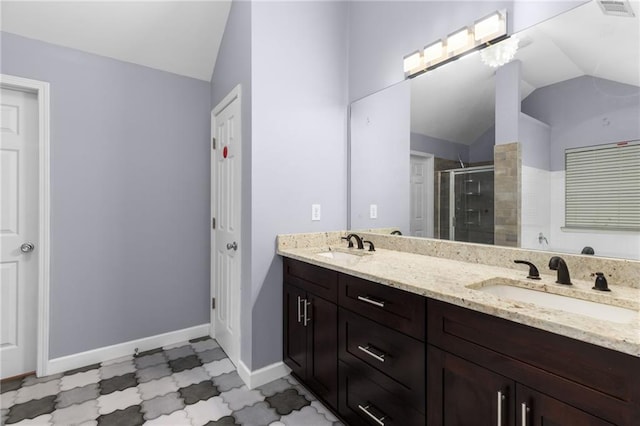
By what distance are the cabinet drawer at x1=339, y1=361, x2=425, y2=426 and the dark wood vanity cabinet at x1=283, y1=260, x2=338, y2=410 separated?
0.08 metres

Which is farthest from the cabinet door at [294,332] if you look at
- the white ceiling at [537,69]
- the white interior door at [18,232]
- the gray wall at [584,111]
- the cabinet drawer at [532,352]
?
the white interior door at [18,232]

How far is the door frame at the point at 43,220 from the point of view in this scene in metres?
2.11

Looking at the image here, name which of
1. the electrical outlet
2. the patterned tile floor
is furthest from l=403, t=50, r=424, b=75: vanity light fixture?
the patterned tile floor

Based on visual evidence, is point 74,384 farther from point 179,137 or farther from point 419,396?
point 419,396

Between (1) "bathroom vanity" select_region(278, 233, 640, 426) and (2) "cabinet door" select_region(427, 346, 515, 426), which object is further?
(2) "cabinet door" select_region(427, 346, 515, 426)

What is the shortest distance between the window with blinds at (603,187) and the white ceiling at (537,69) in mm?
278

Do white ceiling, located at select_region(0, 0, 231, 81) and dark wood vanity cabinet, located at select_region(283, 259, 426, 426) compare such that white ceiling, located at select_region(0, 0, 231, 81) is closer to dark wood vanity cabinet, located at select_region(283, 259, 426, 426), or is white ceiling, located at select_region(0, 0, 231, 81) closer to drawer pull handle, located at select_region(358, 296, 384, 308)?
dark wood vanity cabinet, located at select_region(283, 259, 426, 426)

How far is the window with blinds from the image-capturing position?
1188 millimetres

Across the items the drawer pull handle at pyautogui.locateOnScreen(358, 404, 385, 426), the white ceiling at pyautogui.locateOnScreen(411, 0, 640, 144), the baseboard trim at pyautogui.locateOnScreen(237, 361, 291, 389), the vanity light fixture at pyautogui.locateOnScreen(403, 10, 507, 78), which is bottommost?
the baseboard trim at pyautogui.locateOnScreen(237, 361, 291, 389)

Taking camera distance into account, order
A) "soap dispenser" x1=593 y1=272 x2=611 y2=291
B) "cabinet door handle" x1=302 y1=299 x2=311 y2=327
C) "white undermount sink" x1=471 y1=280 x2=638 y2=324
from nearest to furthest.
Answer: "white undermount sink" x1=471 y1=280 x2=638 y2=324 → "soap dispenser" x1=593 y1=272 x2=611 y2=291 → "cabinet door handle" x1=302 y1=299 x2=311 y2=327

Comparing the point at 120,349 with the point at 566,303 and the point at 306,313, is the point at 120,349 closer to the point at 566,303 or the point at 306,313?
the point at 306,313

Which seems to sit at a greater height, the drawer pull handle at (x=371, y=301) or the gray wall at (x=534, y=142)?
the gray wall at (x=534, y=142)

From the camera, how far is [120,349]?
2426mm

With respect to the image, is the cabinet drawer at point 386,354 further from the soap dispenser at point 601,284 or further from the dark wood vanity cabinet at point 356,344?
the soap dispenser at point 601,284
